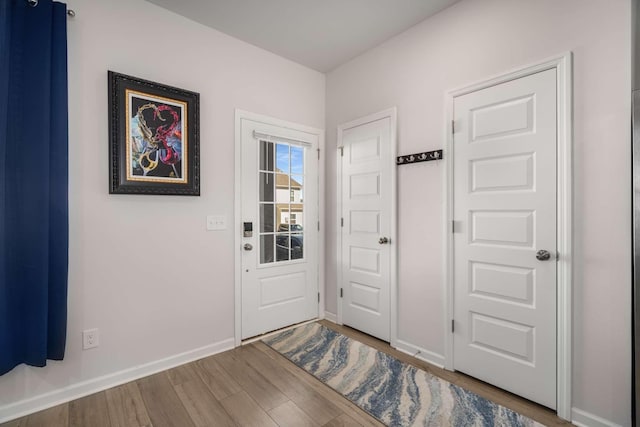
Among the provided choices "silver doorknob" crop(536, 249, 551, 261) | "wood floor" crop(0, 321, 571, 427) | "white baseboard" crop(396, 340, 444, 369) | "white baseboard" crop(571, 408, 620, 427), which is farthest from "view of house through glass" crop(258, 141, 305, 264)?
"white baseboard" crop(571, 408, 620, 427)

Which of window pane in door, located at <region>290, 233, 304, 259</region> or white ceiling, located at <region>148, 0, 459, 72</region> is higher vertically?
white ceiling, located at <region>148, 0, 459, 72</region>

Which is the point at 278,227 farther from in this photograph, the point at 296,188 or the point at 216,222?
the point at 216,222

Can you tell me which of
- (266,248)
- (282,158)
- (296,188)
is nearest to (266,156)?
(282,158)

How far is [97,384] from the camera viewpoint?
2.02 metres

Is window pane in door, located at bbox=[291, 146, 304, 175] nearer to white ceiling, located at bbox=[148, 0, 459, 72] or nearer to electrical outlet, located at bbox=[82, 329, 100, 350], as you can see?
white ceiling, located at bbox=[148, 0, 459, 72]

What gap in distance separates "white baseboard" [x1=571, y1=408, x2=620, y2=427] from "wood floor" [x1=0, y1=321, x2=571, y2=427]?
2.8 inches

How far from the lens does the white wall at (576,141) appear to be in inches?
62.7

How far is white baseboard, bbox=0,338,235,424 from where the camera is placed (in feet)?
5.84

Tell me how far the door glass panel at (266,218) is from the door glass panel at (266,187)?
6 centimetres

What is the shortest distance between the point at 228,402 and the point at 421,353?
1.56 meters

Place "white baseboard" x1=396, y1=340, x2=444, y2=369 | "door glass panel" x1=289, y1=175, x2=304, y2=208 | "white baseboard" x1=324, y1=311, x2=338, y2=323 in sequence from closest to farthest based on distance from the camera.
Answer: "white baseboard" x1=396, y1=340, x2=444, y2=369 → "door glass panel" x1=289, y1=175, x2=304, y2=208 → "white baseboard" x1=324, y1=311, x2=338, y2=323

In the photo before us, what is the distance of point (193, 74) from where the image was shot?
2457 mm

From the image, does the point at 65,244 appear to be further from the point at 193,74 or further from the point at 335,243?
the point at 335,243

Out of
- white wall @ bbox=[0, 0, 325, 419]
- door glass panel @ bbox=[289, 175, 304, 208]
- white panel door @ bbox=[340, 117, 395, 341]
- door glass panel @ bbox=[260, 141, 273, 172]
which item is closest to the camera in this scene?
white wall @ bbox=[0, 0, 325, 419]
